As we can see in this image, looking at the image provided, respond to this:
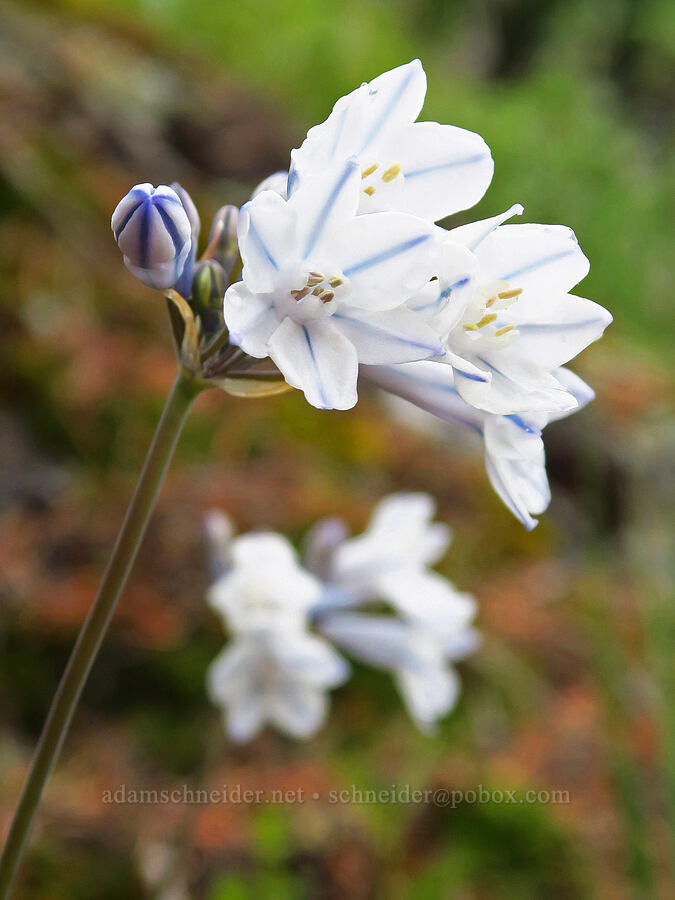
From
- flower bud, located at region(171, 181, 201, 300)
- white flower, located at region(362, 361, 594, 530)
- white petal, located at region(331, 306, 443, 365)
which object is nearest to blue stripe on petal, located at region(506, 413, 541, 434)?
white flower, located at region(362, 361, 594, 530)

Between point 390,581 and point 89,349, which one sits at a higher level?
point 390,581

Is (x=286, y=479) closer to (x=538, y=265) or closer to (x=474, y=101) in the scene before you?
(x=538, y=265)

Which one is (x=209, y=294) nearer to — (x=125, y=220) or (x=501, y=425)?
(x=125, y=220)

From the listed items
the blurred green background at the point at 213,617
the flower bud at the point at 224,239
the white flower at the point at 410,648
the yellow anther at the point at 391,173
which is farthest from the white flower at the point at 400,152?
the blurred green background at the point at 213,617

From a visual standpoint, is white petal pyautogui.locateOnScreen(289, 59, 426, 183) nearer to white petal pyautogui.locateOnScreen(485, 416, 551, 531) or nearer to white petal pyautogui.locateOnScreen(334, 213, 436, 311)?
white petal pyautogui.locateOnScreen(334, 213, 436, 311)

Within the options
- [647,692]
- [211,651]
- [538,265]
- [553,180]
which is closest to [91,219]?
[211,651]

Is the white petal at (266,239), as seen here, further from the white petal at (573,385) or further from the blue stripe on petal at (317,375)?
the white petal at (573,385)

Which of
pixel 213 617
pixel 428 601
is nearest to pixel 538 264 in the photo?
pixel 428 601
